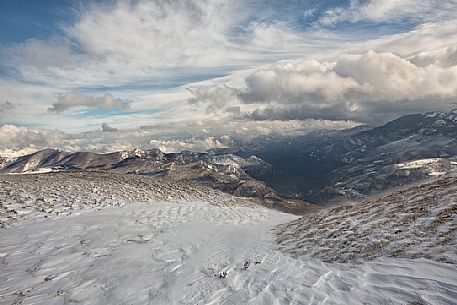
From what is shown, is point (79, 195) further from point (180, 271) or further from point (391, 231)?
point (391, 231)

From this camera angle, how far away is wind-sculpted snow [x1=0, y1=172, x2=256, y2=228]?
82.1ft

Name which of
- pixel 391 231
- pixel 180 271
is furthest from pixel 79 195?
pixel 391 231

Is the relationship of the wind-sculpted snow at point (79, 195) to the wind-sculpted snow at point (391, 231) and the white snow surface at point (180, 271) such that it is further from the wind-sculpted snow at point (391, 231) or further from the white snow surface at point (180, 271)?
the wind-sculpted snow at point (391, 231)

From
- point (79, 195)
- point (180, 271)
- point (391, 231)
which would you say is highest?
point (391, 231)

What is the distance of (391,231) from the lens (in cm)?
1292

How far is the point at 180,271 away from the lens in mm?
12914

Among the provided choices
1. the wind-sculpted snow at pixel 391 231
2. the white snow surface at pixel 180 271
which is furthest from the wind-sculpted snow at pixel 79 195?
the wind-sculpted snow at pixel 391 231

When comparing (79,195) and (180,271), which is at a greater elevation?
(180,271)

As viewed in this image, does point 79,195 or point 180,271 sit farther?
point 79,195

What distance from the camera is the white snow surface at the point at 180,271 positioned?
29.5ft

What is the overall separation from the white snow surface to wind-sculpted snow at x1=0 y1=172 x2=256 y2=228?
3471 mm

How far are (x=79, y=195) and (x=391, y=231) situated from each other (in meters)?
30.5

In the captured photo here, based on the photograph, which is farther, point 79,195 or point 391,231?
point 79,195

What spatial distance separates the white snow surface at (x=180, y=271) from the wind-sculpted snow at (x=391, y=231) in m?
0.84
